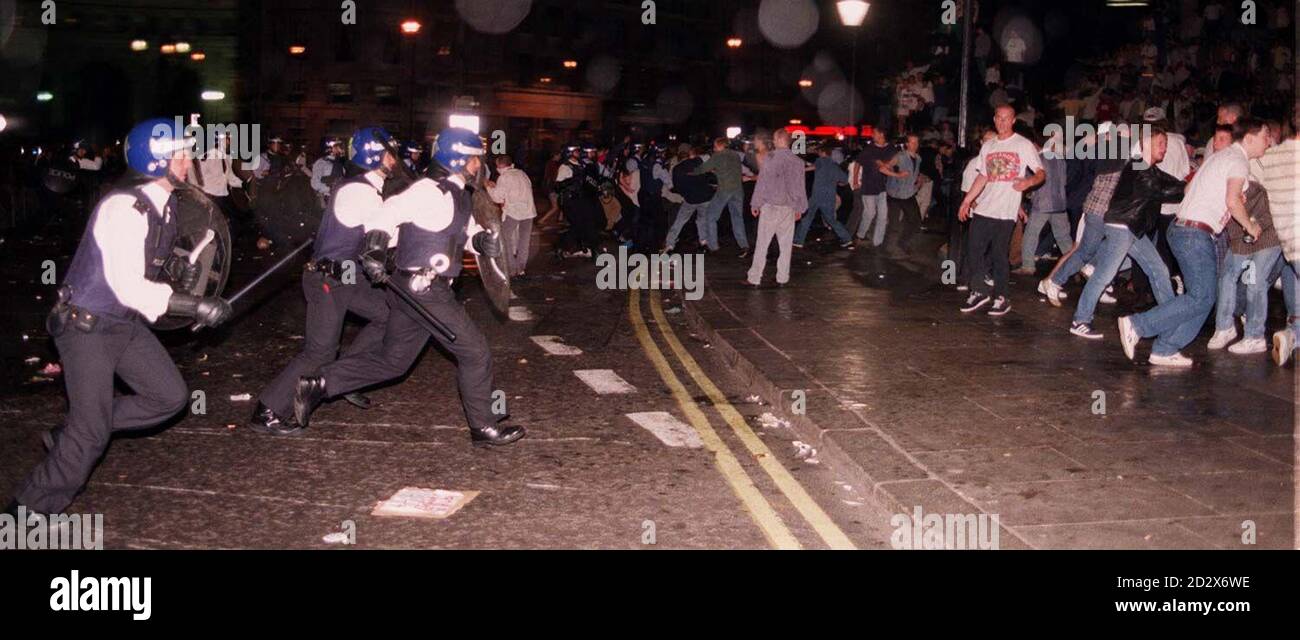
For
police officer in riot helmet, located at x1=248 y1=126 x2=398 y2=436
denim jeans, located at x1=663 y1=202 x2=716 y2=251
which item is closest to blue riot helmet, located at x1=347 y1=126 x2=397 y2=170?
Answer: police officer in riot helmet, located at x1=248 y1=126 x2=398 y2=436

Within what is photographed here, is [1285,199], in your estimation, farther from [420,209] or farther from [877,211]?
[877,211]

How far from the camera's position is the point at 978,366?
911 centimetres

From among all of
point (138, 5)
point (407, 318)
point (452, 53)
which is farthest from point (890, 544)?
point (138, 5)

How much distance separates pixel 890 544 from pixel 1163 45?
15088 mm

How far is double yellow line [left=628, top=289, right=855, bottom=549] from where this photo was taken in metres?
5.48

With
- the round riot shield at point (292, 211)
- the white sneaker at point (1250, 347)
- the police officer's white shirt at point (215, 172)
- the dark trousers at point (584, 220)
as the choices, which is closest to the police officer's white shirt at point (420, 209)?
the white sneaker at point (1250, 347)

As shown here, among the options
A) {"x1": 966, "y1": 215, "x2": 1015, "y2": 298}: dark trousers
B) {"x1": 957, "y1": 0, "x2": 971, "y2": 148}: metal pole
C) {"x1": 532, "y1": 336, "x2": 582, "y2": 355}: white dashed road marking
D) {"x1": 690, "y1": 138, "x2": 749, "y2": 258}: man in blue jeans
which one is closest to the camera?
{"x1": 532, "y1": 336, "x2": 582, "y2": 355}: white dashed road marking

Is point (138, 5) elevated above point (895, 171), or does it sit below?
above

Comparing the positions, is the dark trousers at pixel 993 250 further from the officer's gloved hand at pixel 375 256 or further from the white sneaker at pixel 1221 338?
the officer's gloved hand at pixel 375 256

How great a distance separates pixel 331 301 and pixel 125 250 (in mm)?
2084

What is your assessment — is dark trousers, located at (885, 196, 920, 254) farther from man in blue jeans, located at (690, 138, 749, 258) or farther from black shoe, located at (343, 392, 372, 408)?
black shoe, located at (343, 392, 372, 408)

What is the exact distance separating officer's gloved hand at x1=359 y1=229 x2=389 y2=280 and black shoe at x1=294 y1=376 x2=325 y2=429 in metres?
0.91

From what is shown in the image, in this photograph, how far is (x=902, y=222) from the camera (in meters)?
21.1

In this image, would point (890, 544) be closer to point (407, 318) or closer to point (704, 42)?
point (407, 318)
